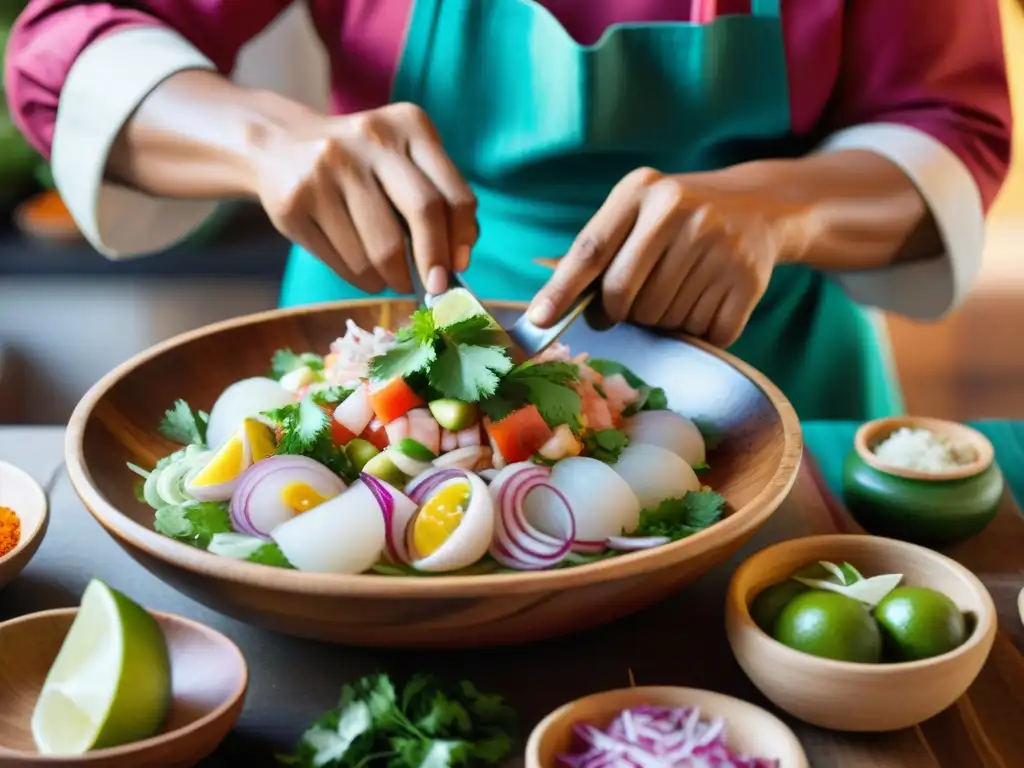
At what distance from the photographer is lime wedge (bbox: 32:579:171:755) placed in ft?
2.33

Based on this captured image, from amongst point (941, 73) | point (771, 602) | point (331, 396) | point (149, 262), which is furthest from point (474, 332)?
point (149, 262)

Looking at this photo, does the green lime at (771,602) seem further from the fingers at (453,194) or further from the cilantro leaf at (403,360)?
the fingers at (453,194)

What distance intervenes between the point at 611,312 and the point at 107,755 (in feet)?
2.29

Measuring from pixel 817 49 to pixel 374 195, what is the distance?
0.68m

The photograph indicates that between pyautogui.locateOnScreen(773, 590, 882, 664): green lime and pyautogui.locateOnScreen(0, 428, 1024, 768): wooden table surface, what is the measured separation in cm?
7

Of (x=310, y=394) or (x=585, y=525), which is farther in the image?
(x=310, y=394)

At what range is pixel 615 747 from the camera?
2.32 ft

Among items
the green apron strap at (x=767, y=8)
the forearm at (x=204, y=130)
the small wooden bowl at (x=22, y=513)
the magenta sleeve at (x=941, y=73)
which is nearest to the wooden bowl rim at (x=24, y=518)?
the small wooden bowl at (x=22, y=513)

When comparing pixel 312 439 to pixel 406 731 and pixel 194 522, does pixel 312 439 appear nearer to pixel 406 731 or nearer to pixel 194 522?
pixel 194 522

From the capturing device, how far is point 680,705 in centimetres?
75

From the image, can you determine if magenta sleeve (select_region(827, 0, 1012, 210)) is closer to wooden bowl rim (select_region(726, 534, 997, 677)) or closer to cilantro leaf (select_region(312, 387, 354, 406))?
wooden bowl rim (select_region(726, 534, 997, 677))

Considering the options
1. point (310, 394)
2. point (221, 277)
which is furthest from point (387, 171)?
point (221, 277)

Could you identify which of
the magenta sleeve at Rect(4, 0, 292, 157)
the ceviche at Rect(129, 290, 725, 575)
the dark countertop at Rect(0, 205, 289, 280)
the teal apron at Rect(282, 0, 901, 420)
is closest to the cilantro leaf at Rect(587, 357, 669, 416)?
the ceviche at Rect(129, 290, 725, 575)

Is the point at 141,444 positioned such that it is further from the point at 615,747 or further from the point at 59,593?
the point at 615,747
